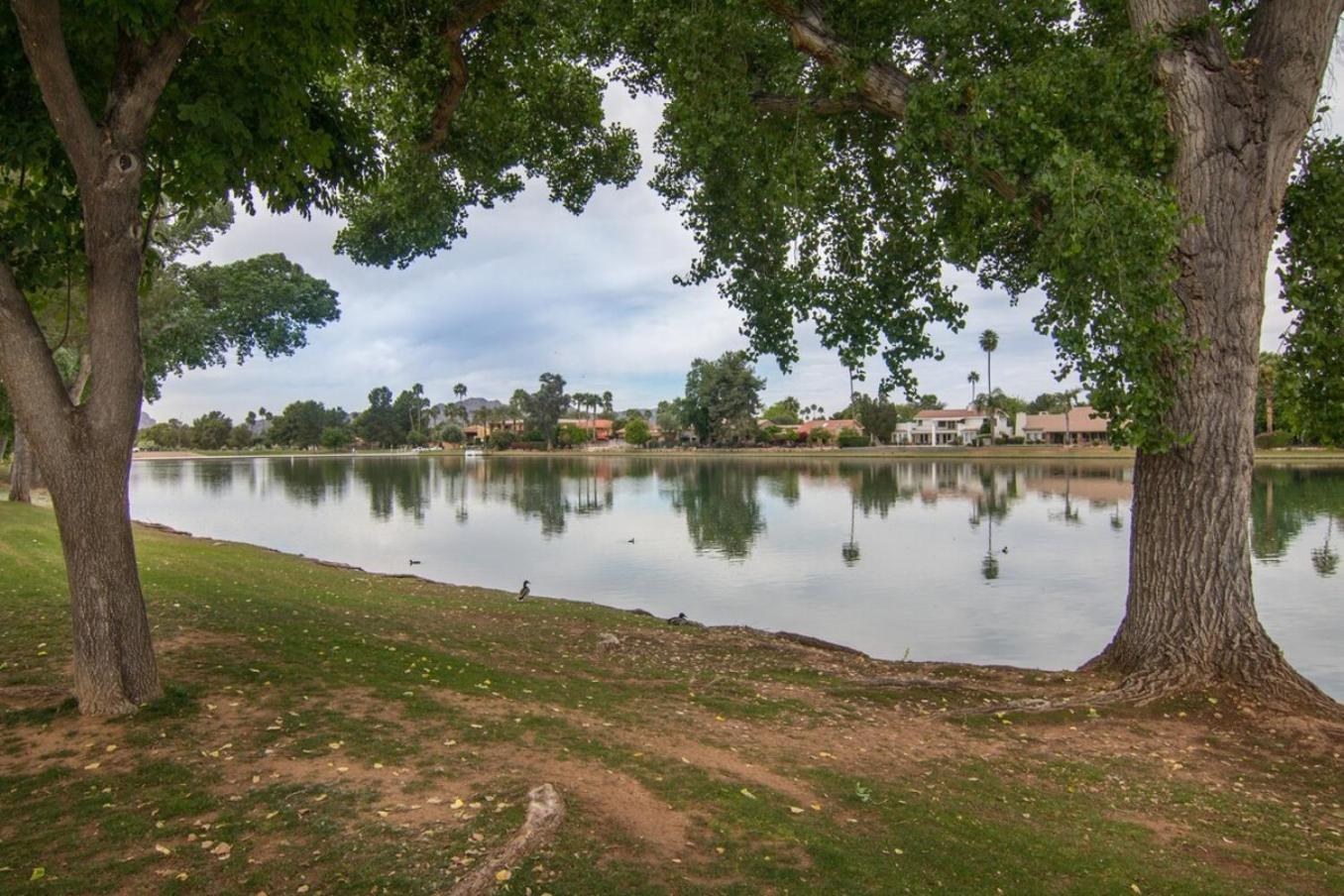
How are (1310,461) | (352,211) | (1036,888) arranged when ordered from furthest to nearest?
1. (1310,461)
2. (352,211)
3. (1036,888)

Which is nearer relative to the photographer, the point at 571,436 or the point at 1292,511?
the point at 1292,511

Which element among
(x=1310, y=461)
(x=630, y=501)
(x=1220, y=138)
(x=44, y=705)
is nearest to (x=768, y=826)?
(x=44, y=705)

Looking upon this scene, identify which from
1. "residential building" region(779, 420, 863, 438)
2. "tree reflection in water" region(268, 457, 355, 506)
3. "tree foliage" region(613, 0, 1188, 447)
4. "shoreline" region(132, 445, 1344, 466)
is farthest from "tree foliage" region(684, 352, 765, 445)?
"tree foliage" region(613, 0, 1188, 447)

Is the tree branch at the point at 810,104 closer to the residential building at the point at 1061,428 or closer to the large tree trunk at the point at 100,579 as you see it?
the large tree trunk at the point at 100,579

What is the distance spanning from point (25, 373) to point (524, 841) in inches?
188

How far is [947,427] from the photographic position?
5256 inches

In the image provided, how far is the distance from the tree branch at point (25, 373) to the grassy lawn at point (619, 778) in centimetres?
210

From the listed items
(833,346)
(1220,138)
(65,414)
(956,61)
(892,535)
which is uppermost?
(956,61)

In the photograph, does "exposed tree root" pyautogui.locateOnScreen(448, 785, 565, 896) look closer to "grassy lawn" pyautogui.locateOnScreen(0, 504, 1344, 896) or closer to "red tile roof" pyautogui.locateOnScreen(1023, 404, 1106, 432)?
"grassy lawn" pyautogui.locateOnScreen(0, 504, 1344, 896)

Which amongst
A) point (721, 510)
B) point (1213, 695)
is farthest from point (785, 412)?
point (1213, 695)

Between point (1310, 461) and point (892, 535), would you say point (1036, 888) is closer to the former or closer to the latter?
point (892, 535)

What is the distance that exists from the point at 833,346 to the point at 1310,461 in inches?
2938

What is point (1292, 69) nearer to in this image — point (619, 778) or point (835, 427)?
point (619, 778)

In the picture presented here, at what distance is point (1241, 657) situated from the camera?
8070mm
